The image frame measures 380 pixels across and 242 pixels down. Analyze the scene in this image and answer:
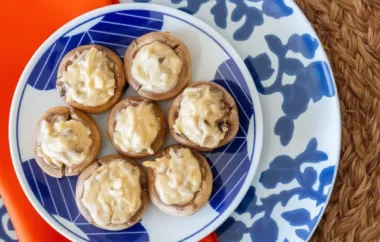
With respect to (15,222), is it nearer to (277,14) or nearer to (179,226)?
(179,226)

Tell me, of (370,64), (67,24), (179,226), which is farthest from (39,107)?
(370,64)

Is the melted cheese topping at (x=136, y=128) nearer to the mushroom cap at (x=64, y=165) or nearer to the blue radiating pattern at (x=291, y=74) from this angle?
the mushroom cap at (x=64, y=165)

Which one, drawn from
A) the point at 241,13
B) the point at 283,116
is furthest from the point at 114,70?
the point at 283,116

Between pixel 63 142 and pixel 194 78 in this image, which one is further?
pixel 194 78

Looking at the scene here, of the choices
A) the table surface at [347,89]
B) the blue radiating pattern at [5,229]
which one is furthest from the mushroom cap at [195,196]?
the blue radiating pattern at [5,229]

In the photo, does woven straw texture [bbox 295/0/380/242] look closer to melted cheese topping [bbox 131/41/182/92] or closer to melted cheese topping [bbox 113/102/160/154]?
melted cheese topping [bbox 131/41/182/92]

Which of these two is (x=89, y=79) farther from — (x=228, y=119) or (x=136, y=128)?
(x=228, y=119)

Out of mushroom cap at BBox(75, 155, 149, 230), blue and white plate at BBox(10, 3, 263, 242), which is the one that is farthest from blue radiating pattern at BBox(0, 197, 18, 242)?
mushroom cap at BBox(75, 155, 149, 230)
